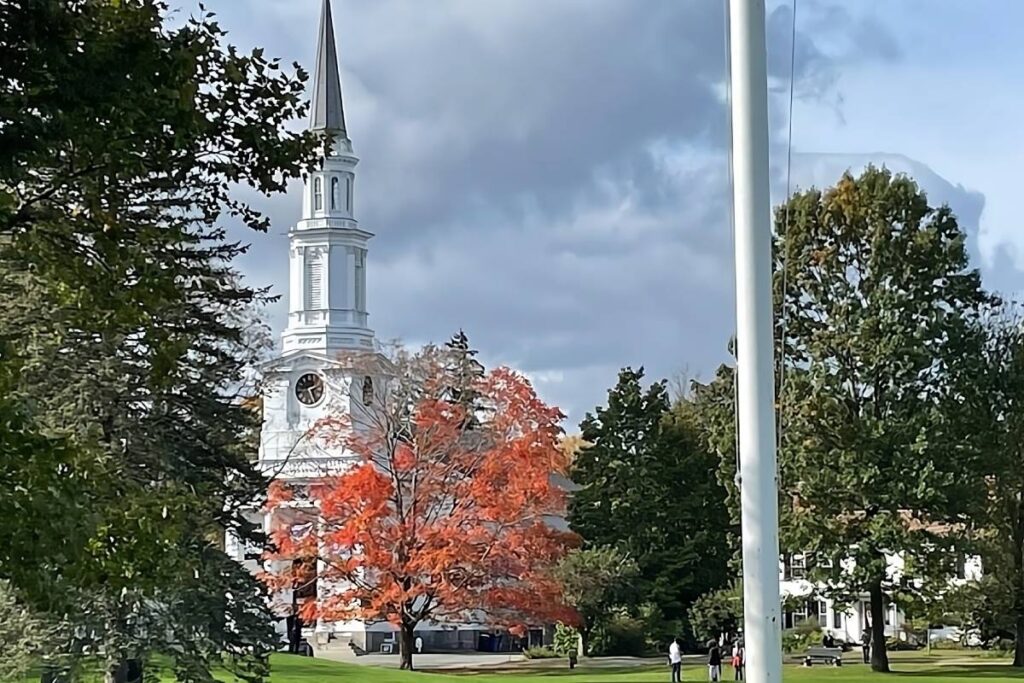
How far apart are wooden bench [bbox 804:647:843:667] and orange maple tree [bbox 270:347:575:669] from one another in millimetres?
9102

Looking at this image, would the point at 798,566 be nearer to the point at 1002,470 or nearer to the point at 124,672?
the point at 1002,470

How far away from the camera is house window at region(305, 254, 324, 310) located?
60531 millimetres

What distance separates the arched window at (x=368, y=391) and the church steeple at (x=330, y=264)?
14.6 m

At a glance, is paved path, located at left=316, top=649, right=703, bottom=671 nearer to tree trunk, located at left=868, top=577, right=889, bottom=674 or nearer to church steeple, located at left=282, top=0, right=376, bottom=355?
tree trunk, located at left=868, top=577, right=889, bottom=674

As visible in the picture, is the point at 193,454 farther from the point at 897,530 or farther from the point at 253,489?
the point at 897,530

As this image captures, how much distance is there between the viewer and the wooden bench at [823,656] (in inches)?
1832

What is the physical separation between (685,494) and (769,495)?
49.6 m

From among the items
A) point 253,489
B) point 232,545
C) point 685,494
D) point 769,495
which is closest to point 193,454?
point 253,489

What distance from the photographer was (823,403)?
1610 inches

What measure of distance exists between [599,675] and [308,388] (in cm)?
2201

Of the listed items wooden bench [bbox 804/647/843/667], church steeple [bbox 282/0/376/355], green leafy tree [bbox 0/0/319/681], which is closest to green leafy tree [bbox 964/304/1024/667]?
wooden bench [bbox 804/647/843/667]

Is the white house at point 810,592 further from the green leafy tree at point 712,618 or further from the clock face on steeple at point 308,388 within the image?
the clock face on steeple at point 308,388

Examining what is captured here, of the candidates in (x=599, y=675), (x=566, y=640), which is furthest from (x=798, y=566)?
(x=566, y=640)

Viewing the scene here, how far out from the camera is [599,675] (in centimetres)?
4088
